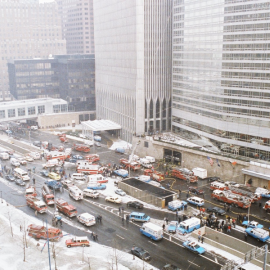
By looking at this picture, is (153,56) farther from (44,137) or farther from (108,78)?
(44,137)

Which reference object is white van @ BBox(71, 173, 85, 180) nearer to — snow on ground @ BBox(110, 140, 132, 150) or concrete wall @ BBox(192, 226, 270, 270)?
snow on ground @ BBox(110, 140, 132, 150)

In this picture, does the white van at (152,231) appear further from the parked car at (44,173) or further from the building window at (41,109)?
the building window at (41,109)

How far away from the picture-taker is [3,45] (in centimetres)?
19850

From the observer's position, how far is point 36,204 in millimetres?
55625

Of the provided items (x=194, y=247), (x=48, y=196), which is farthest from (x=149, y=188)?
(x=194, y=247)

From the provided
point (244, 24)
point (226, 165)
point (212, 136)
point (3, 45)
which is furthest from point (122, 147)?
point (3, 45)

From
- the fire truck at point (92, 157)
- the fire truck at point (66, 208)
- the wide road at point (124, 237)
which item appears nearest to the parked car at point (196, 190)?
the wide road at point (124, 237)

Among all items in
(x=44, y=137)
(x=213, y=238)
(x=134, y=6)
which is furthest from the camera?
(x=44, y=137)

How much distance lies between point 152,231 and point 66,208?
14.5 meters

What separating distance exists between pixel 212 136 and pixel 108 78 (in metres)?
46.2

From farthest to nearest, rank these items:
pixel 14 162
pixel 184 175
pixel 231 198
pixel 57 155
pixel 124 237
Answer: pixel 57 155 → pixel 14 162 → pixel 184 175 → pixel 231 198 → pixel 124 237

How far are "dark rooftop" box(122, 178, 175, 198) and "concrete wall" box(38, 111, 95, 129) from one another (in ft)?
226

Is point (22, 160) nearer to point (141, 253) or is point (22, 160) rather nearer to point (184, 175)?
point (184, 175)

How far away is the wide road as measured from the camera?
42.1m
